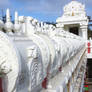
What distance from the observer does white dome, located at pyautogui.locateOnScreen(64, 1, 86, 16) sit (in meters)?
12.8

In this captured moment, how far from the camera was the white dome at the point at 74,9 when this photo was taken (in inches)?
503

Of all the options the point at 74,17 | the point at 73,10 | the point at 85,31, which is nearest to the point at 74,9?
the point at 73,10

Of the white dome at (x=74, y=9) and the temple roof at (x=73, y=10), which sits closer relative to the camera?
the temple roof at (x=73, y=10)

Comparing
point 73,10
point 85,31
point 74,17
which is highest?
point 73,10

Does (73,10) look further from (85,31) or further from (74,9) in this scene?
(85,31)

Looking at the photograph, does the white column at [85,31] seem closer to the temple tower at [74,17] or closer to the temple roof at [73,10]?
the temple tower at [74,17]

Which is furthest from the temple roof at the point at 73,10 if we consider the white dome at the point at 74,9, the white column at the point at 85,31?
the white column at the point at 85,31

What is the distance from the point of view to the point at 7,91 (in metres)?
0.79

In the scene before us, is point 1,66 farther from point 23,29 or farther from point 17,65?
point 23,29

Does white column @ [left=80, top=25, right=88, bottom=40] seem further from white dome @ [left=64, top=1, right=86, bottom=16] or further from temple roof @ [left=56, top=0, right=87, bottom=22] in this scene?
white dome @ [left=64, top=1, right=86, bottom=16]

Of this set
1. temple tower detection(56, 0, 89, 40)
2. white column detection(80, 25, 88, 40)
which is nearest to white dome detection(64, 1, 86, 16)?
temple tower detection(56, 0, 89, 40)

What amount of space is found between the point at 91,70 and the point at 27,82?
33.8 ft

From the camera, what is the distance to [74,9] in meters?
12.9

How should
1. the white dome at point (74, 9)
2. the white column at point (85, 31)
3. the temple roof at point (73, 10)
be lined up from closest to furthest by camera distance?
the white column at point (85, 31) < the temple roof at point (73, 10) < the white dome at point (74, 9)
